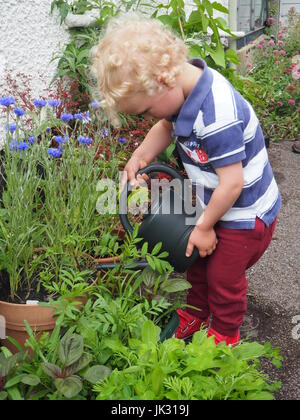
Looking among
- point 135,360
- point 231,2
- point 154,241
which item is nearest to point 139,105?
point 154,241

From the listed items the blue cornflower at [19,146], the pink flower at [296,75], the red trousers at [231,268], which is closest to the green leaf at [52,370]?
the red trousers at [231,268]

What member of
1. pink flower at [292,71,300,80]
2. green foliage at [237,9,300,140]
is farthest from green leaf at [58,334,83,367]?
pink flower at [292,71,300,80]

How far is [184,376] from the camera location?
1319 mm

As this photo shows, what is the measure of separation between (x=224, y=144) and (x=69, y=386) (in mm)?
860

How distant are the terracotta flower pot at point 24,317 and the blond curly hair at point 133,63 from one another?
729 millimetres

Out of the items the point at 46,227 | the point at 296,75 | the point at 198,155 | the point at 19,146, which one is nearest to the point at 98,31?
the point at 19,146

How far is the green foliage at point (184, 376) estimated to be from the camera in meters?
1.23

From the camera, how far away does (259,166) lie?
1.82 m

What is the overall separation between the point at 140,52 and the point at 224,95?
309mm

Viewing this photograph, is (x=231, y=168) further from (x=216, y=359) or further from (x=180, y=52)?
(x=216, y=359)

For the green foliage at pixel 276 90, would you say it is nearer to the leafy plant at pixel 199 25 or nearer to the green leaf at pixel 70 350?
the leafy plant at pixel 199 25

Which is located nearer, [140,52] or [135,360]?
[135,360]

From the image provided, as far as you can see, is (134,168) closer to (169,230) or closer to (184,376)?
(169,230)
